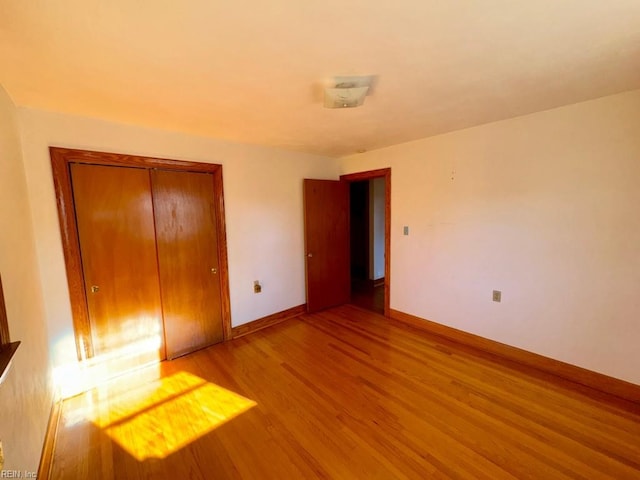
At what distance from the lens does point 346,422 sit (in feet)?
5.92

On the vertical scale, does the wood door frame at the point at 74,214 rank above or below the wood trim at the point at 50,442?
above

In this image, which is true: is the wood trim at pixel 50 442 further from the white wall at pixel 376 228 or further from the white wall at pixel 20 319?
the white wall at pixel 376 228

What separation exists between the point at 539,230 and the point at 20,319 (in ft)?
11.8

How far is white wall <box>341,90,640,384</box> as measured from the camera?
1.94 meters

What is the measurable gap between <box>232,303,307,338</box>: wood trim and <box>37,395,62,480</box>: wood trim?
1.46 meters

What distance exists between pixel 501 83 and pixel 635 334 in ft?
6.74

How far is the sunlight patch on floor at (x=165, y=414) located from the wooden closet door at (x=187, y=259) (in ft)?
1.72

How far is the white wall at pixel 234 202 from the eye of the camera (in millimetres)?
1967

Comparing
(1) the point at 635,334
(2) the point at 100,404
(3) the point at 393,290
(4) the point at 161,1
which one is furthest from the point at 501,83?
(2) the point at 100,404

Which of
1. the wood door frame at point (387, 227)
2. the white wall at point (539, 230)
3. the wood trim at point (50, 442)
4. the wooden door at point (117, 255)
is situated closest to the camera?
the wood trim at point (50, 442)

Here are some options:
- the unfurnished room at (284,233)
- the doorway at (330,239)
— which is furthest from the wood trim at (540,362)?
the doorway at (330,239)

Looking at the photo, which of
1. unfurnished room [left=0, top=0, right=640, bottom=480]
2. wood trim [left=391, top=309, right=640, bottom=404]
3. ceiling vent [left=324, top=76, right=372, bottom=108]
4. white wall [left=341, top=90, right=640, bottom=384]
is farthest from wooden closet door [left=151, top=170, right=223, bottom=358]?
wood trim [left=391, top=309, right=640, bottom=404]

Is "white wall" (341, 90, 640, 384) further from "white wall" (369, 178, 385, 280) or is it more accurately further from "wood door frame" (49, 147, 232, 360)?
"wood door frame" (49, 147, 232, 360)

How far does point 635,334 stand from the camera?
76.0 inches
